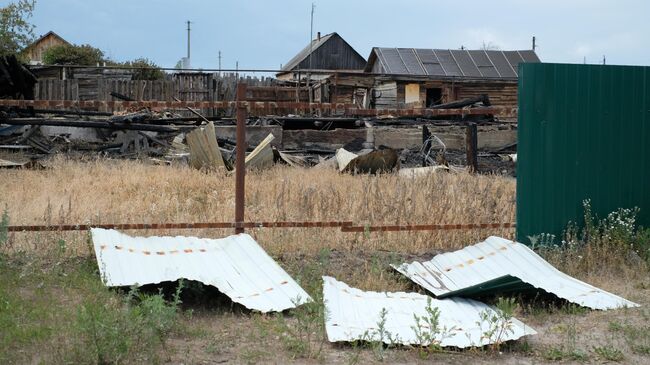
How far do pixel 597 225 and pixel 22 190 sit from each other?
25.4 feet

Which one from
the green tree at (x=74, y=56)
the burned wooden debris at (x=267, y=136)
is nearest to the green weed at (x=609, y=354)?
the burned wooden debris at (x=267, y=136)

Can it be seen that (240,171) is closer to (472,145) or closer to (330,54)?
(472,145)

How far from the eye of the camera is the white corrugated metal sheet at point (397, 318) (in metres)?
4.68

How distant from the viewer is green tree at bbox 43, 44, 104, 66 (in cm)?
4703

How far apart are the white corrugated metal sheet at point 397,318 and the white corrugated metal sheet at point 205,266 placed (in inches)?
11.8

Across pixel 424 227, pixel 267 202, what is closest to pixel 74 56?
pixel 267 202

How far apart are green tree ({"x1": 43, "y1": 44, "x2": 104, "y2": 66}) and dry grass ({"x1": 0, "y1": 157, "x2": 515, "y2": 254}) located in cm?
3614

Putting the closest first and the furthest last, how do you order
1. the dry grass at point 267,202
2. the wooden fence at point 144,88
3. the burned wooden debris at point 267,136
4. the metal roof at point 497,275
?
the metal roof at point 497,275, the dry grass at point 267,202, the burned wooden debris at point 267,136, the wooden fence at point 144,88

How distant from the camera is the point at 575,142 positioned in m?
7.08

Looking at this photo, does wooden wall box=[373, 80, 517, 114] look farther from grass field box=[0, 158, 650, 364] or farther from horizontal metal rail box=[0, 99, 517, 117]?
horizontal metal rail box=[0, 99, 517, 117]

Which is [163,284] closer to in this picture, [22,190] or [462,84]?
[22,190]

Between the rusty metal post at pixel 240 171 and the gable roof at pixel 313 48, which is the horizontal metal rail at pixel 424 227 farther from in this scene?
the gable roof at pixel 313 48

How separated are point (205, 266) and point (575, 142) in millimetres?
3682

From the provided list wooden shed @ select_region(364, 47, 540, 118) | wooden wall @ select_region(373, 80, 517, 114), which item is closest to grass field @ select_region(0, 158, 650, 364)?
wooden shed @ select_region(364, 47, 540, 118)
